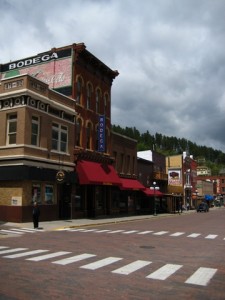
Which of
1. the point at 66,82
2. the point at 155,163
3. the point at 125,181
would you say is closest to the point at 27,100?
the point at 66,82

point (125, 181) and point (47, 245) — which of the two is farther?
point (125, 181)

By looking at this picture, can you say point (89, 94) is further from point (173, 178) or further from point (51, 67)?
point (173, 178)

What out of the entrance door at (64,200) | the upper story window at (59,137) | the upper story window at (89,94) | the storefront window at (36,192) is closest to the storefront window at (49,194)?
the storefront window at (36,192)

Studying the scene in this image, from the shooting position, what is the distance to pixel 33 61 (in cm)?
3678

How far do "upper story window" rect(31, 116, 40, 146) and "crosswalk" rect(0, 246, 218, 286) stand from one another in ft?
48.6

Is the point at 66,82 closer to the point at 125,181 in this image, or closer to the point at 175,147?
the point at 125,181

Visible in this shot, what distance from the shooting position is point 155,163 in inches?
2266

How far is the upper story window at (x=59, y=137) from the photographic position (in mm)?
30297

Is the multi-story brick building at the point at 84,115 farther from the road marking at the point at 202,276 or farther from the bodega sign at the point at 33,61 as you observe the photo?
the road marking at the point at 202,276

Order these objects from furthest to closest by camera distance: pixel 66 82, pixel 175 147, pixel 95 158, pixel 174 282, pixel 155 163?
pixel 175 147, pixel 155 163, pixel 95 158, pixel 66 82, pixel 174 282

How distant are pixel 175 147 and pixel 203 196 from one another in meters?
94.1

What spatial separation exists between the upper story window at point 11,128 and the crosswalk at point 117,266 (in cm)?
1466

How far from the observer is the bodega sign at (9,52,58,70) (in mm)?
35188

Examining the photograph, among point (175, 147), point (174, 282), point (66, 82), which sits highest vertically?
point (175, 147)
